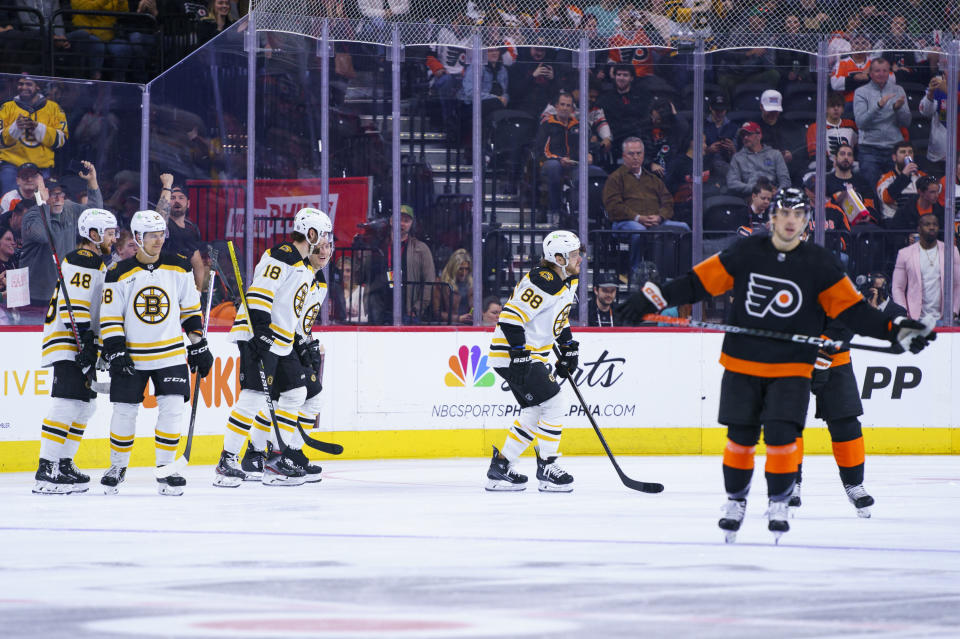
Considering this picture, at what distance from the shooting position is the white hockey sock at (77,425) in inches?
272

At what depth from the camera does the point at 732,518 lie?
479cm

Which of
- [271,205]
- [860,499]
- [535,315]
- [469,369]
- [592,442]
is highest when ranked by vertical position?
[271,205]

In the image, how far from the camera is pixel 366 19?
10039 mm

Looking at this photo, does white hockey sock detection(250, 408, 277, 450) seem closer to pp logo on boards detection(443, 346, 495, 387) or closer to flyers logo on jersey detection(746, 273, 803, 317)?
pp logo on boards detection(443, 346, 495, 387)

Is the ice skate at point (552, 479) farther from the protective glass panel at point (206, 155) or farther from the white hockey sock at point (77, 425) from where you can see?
the protective glass panel at point (206, 155)

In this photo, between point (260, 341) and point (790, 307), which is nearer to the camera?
point (790, 307)

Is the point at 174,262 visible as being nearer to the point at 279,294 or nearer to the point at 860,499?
the point at 279,294

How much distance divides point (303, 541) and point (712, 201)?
6.25 metres

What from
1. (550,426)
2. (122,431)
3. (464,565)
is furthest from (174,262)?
(464,565)

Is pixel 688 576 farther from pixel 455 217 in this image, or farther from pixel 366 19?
pixel 366 19

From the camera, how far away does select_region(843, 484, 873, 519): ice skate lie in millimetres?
5809

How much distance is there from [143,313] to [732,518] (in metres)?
3.19

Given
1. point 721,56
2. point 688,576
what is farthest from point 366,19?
point 688,576

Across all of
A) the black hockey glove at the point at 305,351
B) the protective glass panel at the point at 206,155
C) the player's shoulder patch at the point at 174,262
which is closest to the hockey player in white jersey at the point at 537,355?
the black hockey glove at the point at 305,351
